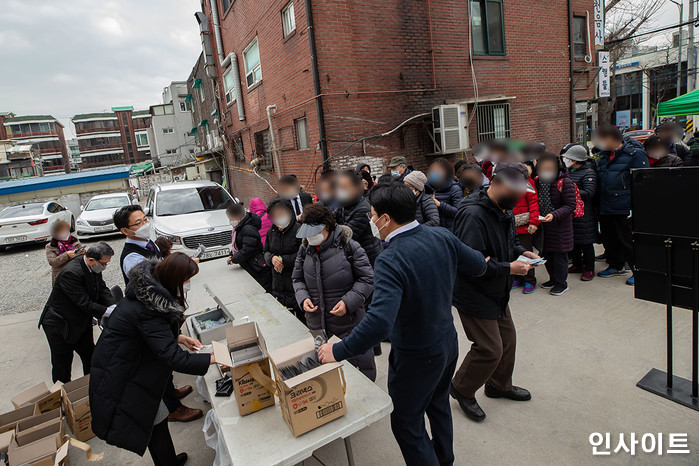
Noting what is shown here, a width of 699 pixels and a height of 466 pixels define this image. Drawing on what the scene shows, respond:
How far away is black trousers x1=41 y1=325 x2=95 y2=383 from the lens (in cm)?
366

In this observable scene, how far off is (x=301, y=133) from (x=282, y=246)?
20.0ft

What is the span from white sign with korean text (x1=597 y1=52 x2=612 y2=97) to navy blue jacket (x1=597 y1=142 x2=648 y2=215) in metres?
8.54

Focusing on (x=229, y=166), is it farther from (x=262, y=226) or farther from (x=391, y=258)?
(x=391, y=258)

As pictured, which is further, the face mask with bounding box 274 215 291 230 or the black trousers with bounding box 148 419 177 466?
the face mask with bounding box 274 215 291 230

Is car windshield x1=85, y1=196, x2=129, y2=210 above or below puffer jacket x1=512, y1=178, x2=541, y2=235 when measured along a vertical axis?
above

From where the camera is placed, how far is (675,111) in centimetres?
611

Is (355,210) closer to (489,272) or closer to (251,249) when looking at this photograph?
(251,249)

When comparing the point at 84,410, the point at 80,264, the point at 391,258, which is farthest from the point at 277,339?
the point at 80,264

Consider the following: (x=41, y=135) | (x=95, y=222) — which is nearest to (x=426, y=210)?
(x=95, y=222)

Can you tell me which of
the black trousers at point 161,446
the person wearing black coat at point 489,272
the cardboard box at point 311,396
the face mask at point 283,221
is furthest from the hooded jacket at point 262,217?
the cardboard box at point 311,396

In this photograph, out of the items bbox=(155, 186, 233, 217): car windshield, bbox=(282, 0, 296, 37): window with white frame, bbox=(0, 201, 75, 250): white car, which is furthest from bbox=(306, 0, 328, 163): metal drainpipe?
bbox=(0, 201, 75, 250): white car

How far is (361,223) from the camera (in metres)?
4.10

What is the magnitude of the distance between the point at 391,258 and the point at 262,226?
3.11 metres

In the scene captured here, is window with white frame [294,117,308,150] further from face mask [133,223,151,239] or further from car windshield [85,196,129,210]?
car windshield [85,196,129,210]
